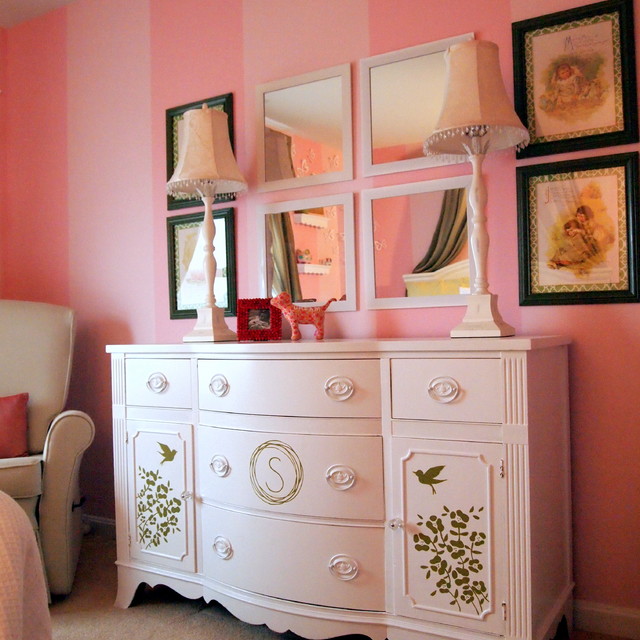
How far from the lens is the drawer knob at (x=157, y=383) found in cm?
221

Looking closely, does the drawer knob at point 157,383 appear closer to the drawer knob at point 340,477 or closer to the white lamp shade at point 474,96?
the drawer knob at point 340,477

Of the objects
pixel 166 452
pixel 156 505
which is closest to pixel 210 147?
pixel 166 452

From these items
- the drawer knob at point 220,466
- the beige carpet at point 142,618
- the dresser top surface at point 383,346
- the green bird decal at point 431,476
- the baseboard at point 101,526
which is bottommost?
the beige carpet at point 142,618

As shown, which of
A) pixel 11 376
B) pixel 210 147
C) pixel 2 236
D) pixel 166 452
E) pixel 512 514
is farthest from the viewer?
pixel 2 236

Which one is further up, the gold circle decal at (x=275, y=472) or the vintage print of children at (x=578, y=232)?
the vintage print of children at (x=578, y=232)

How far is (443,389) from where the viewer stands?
5.61ft

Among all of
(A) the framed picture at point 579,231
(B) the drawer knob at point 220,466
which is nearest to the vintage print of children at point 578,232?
(A) the framed picture at point 579,231

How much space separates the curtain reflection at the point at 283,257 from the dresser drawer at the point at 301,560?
0.90m

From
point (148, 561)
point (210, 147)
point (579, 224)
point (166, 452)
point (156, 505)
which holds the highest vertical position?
point (210, 147)

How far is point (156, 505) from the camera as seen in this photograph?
2.23 m

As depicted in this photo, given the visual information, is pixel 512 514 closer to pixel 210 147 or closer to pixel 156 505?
pixel 156 505

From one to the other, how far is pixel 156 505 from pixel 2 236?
79.1 inches

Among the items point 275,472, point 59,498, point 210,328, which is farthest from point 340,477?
point 59,498

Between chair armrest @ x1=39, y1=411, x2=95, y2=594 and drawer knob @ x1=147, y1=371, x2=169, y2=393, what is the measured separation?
1.31 feet
